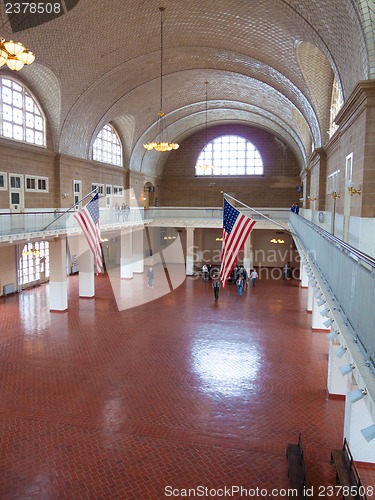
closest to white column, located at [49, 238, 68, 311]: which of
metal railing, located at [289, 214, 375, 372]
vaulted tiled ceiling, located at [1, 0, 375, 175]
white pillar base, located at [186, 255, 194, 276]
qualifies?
vaulted tiled ceiling, located at [1, 0, 375, 175]

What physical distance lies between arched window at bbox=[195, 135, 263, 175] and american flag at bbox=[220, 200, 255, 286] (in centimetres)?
2385

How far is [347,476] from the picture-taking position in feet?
23.5

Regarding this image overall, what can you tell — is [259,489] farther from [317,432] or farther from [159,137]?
[159,137]

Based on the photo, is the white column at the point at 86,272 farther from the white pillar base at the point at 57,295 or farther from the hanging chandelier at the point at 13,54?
the hanging chandelier at the point at 13,54

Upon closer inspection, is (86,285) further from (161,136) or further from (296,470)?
(296,470)

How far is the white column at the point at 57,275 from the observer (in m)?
18.6

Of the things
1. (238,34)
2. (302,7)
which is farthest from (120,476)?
(238,34)

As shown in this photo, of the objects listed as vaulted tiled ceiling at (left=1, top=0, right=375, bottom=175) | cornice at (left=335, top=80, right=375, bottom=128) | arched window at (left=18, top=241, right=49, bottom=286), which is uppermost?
vaulted tiled ceiling at (left=1, top=0, right=375, bottom=175)

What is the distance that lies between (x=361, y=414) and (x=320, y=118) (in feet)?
40.7

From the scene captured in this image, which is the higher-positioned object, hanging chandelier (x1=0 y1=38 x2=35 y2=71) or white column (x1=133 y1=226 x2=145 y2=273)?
hanging chandelier (x1=0 y1=38 x2=35 y2=71)

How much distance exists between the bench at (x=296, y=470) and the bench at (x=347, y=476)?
0.59 metres

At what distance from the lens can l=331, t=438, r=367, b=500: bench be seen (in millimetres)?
6387

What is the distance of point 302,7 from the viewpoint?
11.3m

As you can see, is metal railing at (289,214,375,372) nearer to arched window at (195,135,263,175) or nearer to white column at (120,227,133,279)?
white column at (120,227,133,279)
